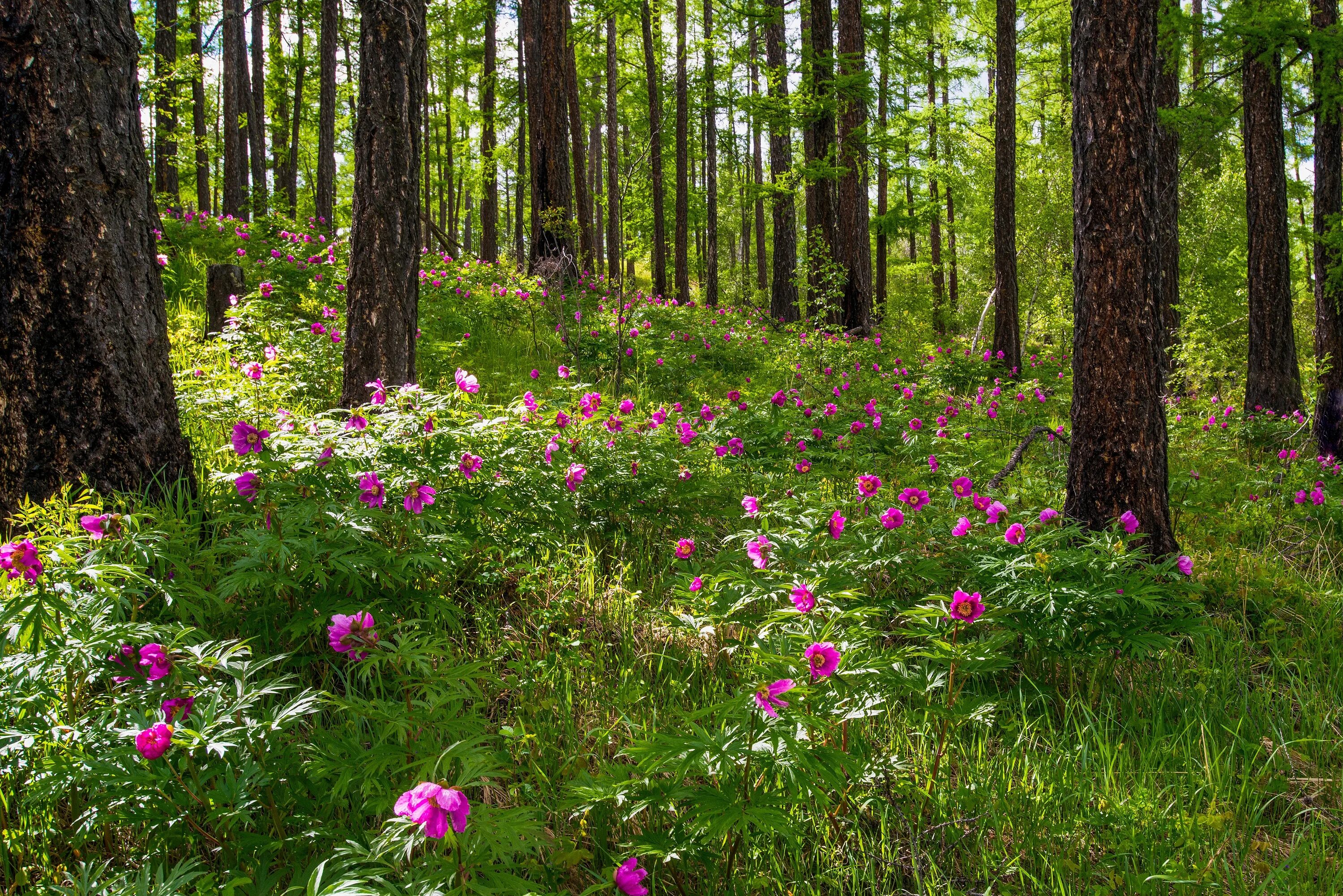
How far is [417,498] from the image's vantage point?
2.40 m

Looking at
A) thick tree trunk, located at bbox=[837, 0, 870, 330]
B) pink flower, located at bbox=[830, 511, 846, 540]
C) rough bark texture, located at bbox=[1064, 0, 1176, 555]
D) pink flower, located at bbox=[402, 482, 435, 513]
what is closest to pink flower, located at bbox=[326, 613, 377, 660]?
pink flower, located at bbox=[402, 482, 435, 513]

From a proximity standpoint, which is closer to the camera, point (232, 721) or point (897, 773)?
point (232, 721)

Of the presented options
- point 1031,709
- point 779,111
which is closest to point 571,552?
point 1031,709

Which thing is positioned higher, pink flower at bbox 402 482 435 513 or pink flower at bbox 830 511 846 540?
pink flower at bbox 402 482 435 513

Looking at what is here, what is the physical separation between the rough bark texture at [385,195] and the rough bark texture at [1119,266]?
3668 mm

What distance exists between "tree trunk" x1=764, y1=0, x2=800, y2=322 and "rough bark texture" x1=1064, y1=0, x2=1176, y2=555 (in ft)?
26.4

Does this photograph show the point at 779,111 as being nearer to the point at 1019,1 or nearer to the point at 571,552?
the point at 1019,1

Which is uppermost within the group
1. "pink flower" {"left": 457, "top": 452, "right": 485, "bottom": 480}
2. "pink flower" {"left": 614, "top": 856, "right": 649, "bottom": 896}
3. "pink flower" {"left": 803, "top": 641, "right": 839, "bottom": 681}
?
"pink flower" {"left": 457, "top": 452, "right": 485, "bottom": 480}

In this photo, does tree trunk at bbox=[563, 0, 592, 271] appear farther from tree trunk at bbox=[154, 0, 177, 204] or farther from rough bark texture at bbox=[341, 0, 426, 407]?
rough bark texture at bbox=[341, 0, 426, 407]

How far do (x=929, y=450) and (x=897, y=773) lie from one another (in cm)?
406

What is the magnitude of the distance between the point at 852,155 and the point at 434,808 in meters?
11.3

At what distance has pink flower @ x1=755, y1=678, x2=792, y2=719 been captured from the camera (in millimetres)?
Result: 1594

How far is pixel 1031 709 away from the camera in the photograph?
2.74 metres

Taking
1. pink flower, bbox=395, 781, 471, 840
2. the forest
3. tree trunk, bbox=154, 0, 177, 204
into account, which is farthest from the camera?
tree trunk, bbox=154, 0, 177, 204
